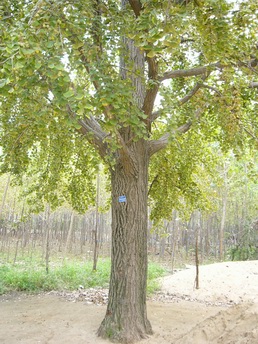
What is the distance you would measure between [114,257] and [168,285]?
5729 mm

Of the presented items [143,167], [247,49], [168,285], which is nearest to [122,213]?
[143,167]

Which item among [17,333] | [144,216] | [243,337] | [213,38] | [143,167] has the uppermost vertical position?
[213,38]

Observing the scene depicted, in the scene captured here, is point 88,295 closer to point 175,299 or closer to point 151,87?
point 175,299

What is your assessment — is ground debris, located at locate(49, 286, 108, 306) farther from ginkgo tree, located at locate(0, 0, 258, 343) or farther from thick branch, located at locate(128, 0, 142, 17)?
thick branch, located at locate(128, 0, 142, 17)

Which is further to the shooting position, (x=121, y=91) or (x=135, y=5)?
(x=135, y=5)

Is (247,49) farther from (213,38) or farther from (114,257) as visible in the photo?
(114,257)

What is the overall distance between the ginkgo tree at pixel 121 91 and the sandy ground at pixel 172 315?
644 mm

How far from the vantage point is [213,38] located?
3.99 meters

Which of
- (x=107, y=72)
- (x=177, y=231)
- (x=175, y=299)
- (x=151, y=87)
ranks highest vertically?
(x=151, y=87)

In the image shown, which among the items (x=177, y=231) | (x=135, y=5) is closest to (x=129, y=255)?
(x=135, y=5)

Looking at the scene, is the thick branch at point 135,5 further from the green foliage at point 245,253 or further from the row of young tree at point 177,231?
the green foliage at point 245,253

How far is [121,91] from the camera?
3.64m

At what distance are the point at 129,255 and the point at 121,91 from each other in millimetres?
2596

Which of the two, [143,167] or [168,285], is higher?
[143,167]
